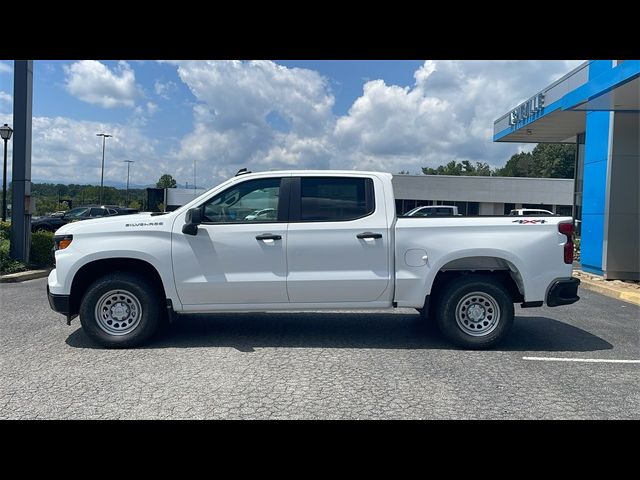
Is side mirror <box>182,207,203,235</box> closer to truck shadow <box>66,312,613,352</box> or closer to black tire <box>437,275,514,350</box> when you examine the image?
truck shadow <box>66,312,613,352</box>

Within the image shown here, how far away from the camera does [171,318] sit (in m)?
5.88

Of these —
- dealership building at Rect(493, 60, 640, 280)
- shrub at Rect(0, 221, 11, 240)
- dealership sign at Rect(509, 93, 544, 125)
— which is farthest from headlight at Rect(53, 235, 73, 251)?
dealership sign at Rect(509, 93, 544, 125)

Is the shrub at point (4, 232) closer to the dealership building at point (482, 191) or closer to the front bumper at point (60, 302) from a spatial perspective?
the front bumper at point (60, 302)

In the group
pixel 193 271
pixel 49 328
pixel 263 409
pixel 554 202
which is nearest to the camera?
pixel 263 409

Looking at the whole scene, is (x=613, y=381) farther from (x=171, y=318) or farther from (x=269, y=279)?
(x=171, y=318)

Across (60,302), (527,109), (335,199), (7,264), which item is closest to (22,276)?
(7,264)

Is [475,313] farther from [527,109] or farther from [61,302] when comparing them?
[527,109]

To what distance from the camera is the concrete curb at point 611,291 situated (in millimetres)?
9734

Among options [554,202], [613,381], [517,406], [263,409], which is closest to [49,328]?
[263,409]

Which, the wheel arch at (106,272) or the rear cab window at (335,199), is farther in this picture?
the rear cab window at (335,199)

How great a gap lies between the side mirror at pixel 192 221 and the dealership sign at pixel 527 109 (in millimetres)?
15184

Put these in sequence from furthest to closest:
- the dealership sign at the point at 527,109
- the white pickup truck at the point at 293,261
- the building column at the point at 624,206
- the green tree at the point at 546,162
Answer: the green tree at the point at 546,162
the dealership sign at the point at 527,109
the building column at the point at 624,206
the white pickup truck at the point at 293,261

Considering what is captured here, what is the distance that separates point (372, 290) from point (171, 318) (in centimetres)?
234

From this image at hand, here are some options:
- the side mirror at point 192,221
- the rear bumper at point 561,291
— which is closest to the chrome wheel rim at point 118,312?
the side mirror at point 192,221
